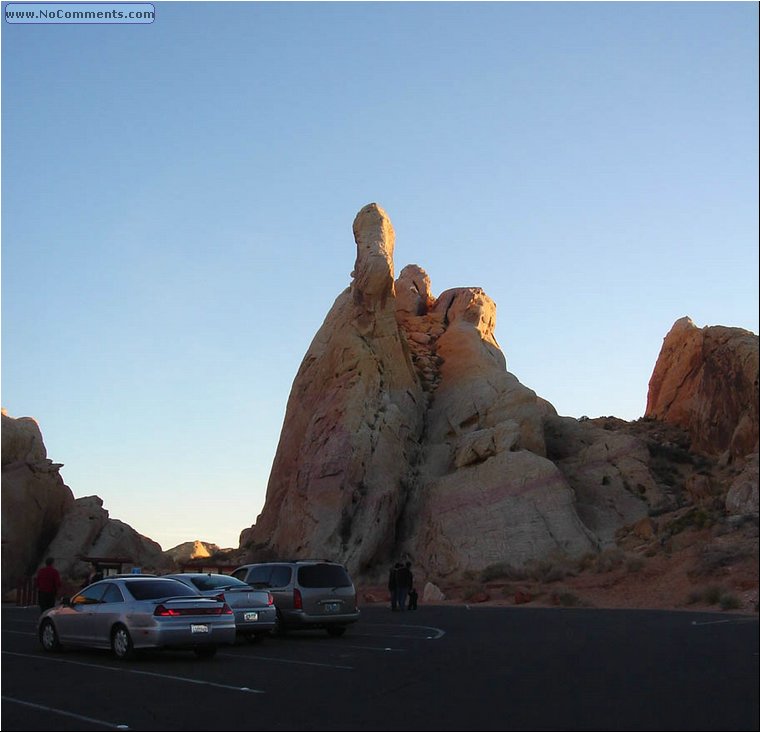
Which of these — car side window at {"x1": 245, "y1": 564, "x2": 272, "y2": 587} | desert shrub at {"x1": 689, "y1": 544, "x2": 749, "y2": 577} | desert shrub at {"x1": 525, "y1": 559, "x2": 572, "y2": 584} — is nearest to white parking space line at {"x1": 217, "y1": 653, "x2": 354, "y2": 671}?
car side window at {"x1": 245, "y1": 564, "x2": 272, "y2": 587}

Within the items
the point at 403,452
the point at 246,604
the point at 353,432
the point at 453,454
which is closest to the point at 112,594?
the point at 246,604

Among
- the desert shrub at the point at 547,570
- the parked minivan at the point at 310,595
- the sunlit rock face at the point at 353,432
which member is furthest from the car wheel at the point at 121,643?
the sunlit rock face at the point at 353,432

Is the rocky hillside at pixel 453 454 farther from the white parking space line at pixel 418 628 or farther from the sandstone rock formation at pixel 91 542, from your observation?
the white parking space line at pixel 418 628

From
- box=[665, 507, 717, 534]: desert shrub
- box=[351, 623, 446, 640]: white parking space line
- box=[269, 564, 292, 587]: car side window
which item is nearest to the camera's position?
box=[351, 623, 446, 640]: white parking space line

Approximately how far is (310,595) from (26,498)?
1408 inches

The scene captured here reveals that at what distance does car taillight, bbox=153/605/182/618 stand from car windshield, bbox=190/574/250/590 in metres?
4.12

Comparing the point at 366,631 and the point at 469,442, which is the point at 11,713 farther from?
the point at 469,442

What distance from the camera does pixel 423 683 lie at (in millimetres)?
12812

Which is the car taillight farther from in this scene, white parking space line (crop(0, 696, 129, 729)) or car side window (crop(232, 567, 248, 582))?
car side window (crop(232, 567, 248, 582))

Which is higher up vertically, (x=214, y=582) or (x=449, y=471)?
(x=449, y=471)

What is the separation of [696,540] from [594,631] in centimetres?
1266

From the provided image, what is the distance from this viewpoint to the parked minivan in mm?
21641

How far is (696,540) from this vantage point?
101ft

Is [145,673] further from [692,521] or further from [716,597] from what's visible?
[692,521]
